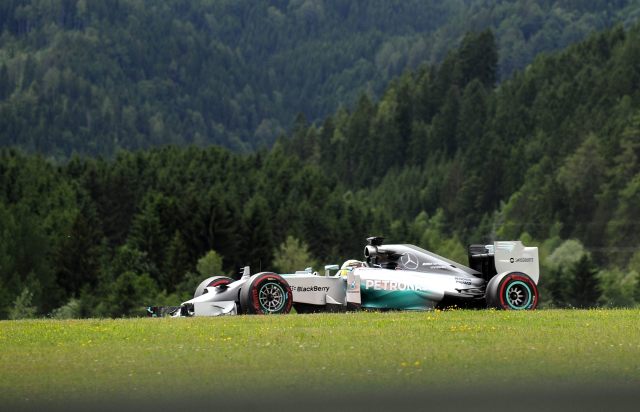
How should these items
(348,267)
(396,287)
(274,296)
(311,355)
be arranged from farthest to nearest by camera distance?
(348,267) < (396,287) < (274,296) < (311,355)

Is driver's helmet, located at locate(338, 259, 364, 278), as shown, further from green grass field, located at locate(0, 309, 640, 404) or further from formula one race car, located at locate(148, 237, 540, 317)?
green grass field, located at locate(0, 309, 640, 404)

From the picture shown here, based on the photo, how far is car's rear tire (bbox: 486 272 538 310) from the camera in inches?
1426

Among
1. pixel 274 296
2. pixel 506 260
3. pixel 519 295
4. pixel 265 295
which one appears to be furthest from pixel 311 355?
pixel 506 260

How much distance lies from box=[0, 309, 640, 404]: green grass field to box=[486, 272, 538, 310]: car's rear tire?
2663 millimetres

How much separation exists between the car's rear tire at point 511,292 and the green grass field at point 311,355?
8.74ft

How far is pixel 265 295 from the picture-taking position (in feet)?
120

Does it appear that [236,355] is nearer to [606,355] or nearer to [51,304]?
[606,355]

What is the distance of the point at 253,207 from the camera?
195500 millimetres

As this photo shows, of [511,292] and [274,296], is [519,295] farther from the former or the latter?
[274,296]

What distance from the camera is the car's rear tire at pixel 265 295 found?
36.4 meters

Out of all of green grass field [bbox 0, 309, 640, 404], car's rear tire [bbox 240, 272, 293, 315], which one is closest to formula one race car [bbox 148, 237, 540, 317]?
car's rear tire [bbox 240, 272, 293, 315]

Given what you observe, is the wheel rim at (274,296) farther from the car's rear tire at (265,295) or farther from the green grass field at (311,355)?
the green grass field at (311,355)

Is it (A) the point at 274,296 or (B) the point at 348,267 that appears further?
(B) the point at 348,267

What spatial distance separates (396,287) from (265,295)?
3691mm
